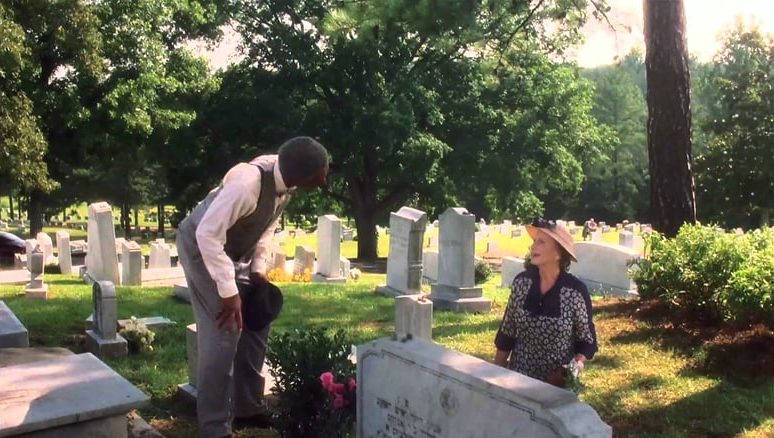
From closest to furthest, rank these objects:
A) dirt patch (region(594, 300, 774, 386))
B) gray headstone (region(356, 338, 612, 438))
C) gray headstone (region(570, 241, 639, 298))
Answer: gray headstone (region(356, 338, 612, 438)) < dirt patch (region(594, 300, 774, 386)) < gray headstone (region(570, 241, 639, 298))

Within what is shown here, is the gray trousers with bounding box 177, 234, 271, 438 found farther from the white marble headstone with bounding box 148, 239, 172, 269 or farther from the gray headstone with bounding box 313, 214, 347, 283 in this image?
the white marble headstone with bounding box 148, 239, 172, 269

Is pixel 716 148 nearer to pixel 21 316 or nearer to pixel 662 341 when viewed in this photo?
pixel 662 341

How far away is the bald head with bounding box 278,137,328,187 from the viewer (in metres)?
3.79

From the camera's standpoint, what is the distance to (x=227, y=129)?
24.4m

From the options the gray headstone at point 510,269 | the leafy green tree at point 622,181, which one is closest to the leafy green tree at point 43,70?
the gray headstone at point 510,269

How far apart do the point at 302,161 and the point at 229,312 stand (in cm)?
84

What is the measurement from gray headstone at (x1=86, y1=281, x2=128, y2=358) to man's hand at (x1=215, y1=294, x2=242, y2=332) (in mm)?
2970

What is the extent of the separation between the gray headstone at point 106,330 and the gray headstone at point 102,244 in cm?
592

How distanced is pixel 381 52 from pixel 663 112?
17557 mm

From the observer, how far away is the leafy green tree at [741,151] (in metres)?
29.1

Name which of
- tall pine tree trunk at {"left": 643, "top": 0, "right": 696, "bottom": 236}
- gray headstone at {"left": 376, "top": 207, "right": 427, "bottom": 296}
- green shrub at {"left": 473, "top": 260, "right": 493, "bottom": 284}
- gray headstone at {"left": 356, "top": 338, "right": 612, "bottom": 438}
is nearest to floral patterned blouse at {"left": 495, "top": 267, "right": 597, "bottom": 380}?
gray headstone at {"left": 356, "top": 338, "right": 612, "bottom": 438}

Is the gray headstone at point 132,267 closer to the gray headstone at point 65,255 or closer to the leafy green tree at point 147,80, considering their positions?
the gray headstone at point 65,255

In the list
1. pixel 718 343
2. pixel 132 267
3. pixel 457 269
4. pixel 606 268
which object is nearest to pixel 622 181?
pixel 606 268

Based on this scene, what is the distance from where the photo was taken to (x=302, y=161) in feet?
12.5
